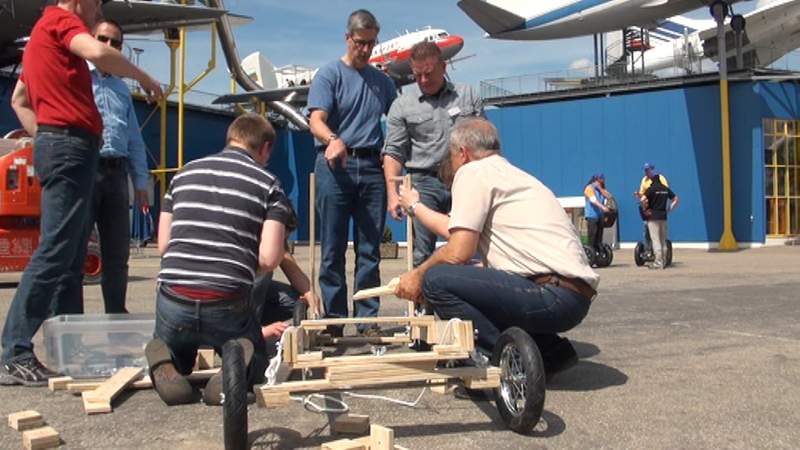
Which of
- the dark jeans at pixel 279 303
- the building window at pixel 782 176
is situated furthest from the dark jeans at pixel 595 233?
the building window at pixel 782 176

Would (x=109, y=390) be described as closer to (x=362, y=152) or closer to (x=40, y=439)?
(x=40, y=439)

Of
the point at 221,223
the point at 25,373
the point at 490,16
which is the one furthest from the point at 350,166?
the point at 490,16

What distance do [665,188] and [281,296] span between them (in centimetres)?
952

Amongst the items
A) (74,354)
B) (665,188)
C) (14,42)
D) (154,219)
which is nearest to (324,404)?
(74,354)

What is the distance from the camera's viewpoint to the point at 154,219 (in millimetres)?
27578

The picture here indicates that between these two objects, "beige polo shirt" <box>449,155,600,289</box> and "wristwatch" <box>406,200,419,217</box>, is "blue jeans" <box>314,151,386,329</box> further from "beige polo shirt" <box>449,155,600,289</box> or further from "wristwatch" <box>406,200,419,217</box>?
"beige polo shirt" <box>449,155,600,289</box>

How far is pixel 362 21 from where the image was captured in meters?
4.67

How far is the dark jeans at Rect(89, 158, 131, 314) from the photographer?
4.25 m

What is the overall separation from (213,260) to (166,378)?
53cm

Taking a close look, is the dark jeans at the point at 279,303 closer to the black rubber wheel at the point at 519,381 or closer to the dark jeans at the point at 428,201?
the dark jeans at the point at 428,201

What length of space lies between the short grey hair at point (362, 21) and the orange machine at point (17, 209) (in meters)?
4.93

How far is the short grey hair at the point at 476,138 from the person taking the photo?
136 inches

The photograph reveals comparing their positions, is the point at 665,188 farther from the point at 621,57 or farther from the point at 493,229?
the point at 621,57

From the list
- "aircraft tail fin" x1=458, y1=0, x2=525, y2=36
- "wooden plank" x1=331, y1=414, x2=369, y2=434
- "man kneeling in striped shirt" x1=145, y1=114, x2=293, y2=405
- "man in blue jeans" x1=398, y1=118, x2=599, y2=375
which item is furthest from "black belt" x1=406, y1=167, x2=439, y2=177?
"aircraft tail fin" x1=458, y1=0, x2=525, y2=36
